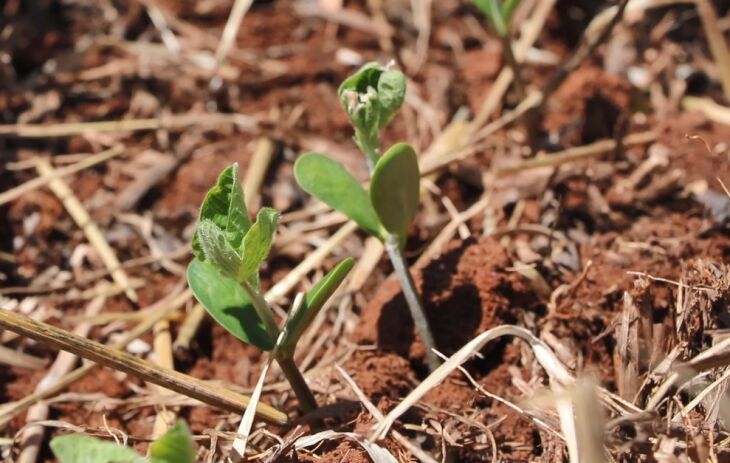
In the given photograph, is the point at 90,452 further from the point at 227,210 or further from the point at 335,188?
the point at 335,188

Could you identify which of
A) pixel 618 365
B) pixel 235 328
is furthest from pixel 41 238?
pixel 618 365

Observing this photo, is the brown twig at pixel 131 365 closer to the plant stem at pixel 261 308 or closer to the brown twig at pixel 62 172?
the plant stem at pixel 261 308

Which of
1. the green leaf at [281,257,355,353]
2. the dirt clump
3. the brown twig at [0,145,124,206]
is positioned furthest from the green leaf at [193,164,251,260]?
the brown twig at [0,145,124,206]

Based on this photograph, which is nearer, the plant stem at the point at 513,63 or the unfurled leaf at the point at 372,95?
the unfurled leaf at the point at 372,95

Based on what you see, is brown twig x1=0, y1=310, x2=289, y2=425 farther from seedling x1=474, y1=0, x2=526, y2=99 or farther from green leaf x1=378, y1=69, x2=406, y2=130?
seedling x1=474, y1=0, x2=526, y2=99

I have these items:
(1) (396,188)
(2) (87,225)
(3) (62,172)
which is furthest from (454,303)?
(3) (62,172)

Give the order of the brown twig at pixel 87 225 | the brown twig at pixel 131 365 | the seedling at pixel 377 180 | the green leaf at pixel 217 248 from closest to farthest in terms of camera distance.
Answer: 1. the green leaf at pixel 217 248
2. the brown twig at pixel 131 365
3. the seedling at pixel 377 180
4. the brown twig at pixel 87 225

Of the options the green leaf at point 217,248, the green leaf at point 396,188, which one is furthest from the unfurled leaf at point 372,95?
the green leaf at point 217,248
